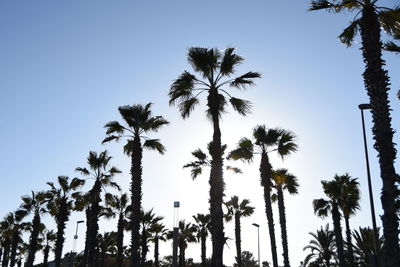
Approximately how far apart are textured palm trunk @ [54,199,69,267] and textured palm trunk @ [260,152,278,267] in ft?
61.9

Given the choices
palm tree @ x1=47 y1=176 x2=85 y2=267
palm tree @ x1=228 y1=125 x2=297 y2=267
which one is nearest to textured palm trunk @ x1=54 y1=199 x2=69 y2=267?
palm tree @ x1=47 y1=176 x2=85 y2=267

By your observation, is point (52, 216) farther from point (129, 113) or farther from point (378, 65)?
point (378, 65)

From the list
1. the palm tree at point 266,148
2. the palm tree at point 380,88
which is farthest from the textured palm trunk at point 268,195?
the palm tree at point 380,88

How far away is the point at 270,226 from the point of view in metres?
27.4

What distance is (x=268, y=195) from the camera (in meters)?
27.4

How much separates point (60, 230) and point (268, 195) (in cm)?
1968

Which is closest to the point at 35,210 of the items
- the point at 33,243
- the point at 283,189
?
the point at 33,243

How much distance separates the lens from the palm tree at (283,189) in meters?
29.5

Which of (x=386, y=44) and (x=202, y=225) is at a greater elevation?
(x=386, y=44)

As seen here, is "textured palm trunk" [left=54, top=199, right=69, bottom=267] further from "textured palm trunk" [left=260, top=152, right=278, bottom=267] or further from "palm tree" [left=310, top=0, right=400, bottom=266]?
"palm tree" [left=310, top=0, right=400, bottom=266]

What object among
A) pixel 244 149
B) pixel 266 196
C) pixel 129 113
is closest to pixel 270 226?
pixel 266 196

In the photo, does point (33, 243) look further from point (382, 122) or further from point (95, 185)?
point (382, 122)

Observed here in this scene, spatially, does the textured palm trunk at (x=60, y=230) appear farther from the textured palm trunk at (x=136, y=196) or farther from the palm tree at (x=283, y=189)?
the palm tree at (x=283, y=189)

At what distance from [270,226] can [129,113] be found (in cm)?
1222
